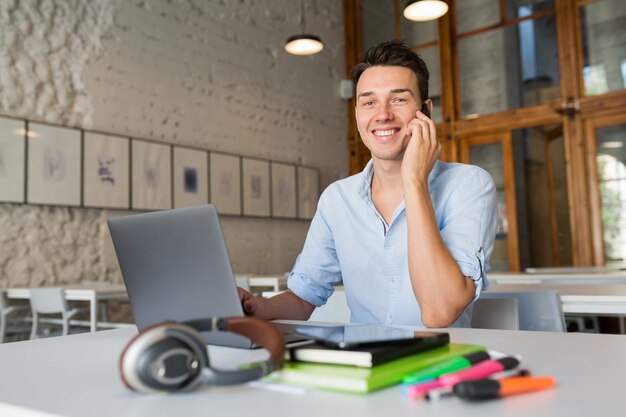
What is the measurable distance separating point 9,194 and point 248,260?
113 inches

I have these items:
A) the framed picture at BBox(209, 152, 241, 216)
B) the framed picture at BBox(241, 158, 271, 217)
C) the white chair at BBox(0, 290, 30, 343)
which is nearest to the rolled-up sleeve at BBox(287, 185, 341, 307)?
the white chair at BBox(0, 290, 30, 343)

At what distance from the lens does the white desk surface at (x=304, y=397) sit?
1.96ft

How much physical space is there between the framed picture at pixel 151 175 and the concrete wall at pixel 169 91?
171 millimetres

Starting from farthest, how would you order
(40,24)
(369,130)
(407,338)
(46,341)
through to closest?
1. (40,24)
2. (369,130)
3. (46,341)
4. (407,338)

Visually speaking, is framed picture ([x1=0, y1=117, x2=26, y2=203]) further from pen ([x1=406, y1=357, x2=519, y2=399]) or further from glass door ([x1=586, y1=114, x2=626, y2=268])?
glass door ([x1=586, y1=114, x2=626, y2=268])

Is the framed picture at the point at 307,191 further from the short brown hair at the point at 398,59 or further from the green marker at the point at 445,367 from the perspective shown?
the green marker at the point at 445,367

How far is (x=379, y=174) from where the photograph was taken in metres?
1.74

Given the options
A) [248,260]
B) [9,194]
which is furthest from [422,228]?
[248,260]

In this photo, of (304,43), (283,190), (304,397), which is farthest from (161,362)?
(283,190)

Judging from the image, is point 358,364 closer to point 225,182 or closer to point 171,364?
point 171,364

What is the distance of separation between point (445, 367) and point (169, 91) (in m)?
6.30

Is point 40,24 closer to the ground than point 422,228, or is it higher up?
higher up

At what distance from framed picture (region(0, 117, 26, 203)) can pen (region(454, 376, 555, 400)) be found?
524cm

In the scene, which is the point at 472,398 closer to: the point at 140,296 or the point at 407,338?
the point at 407,338
